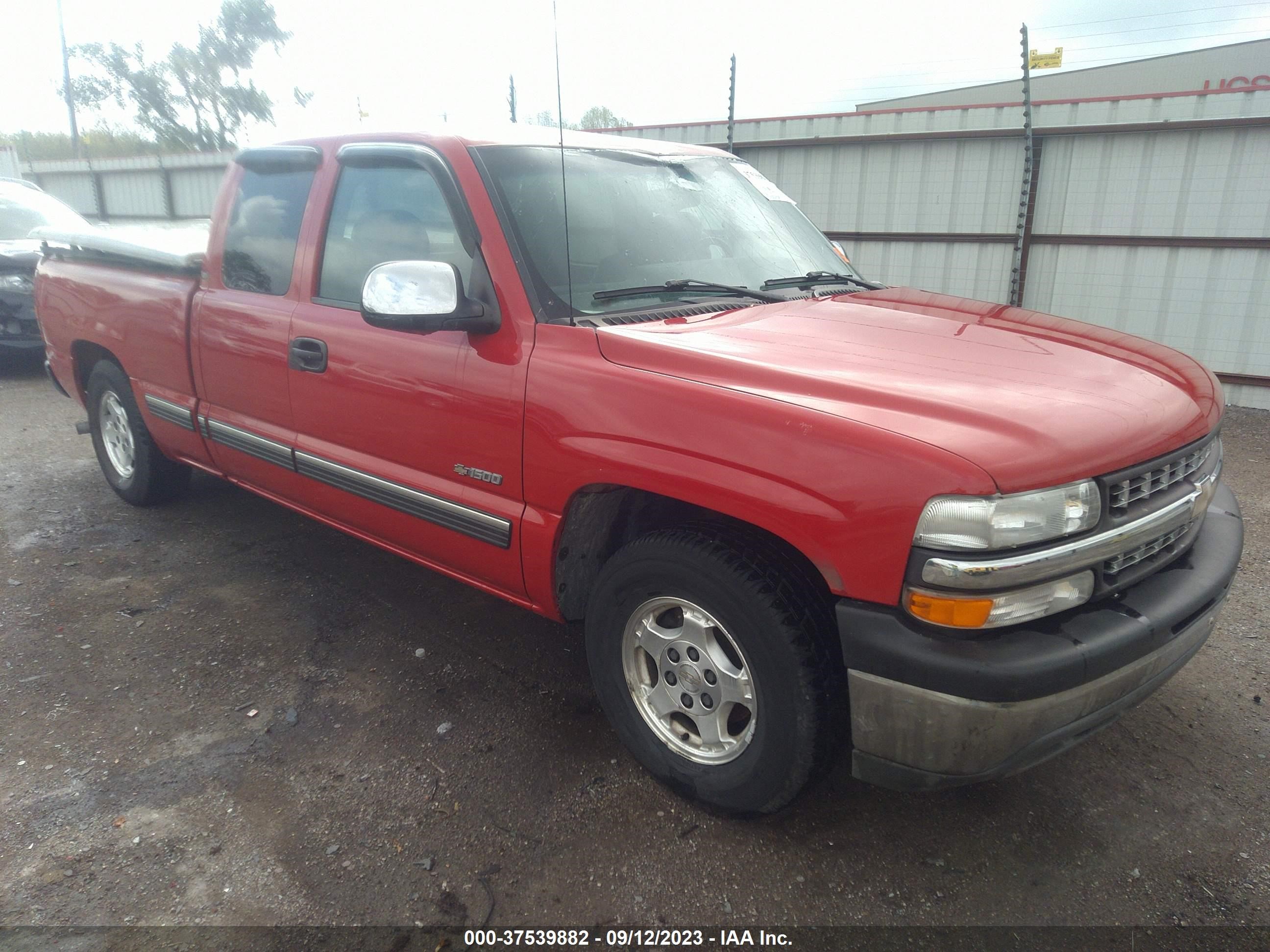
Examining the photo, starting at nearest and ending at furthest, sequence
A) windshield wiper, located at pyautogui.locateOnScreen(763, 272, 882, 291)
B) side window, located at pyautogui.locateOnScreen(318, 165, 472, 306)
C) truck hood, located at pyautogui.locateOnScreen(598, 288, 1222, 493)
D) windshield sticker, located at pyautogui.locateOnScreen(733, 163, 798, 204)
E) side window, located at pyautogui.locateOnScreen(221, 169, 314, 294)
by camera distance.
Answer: truck hood, located at pyautogui.locateOnScreen(598, 288, 1222, 493) < side window, located at pyautogui.locateOnScreen(318, 165, 472, 306) < windshield wiper, located at pyautogui.locateOnScreen(763, 272, 882, 291) < side window, located at pyautogui.locateOnScreen(221, 169, 314, 294) < windshield sticker, located at pyautogui.locateOnScreen(733, 163, 798, 204)

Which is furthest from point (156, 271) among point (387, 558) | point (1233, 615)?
point (1233, 615)

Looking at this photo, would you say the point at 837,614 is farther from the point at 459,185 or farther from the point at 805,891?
the point at 459,185

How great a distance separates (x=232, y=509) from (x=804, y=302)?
355 cm

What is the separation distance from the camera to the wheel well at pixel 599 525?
247 centimetres

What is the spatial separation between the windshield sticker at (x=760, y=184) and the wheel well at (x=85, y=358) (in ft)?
11.2

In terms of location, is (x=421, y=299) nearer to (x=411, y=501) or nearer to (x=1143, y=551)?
(x=411, y=501)

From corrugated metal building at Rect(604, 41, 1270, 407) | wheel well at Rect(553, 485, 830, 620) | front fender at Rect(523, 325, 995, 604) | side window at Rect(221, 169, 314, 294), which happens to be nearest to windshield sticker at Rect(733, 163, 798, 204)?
front fender at Rect(523, 325, 995, 604)

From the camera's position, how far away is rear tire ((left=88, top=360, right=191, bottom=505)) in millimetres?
4531

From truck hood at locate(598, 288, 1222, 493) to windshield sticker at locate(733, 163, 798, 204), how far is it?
0.85m

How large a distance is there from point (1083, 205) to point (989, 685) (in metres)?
7.34

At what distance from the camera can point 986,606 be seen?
5.99 ft

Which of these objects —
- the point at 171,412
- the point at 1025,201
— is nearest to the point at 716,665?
the point at 171,412

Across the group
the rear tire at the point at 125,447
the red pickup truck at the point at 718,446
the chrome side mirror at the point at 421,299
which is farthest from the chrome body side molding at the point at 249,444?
the chrome side mirror at the point at 421,299

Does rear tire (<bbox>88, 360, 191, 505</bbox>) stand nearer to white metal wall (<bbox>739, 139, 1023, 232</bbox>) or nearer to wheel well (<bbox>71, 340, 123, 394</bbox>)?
wheel well (<bbox>71, 340, 123, 394</bbox>)
